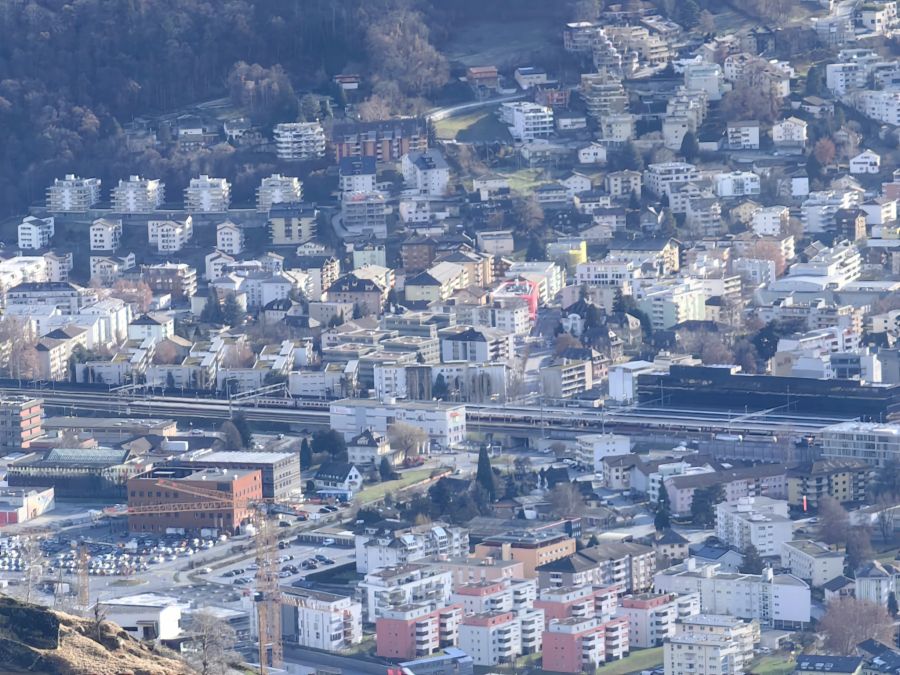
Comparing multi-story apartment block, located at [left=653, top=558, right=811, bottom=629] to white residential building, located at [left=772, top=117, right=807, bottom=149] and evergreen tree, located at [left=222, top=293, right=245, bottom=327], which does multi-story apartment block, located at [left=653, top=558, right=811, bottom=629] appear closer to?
evergreen tree, located at [left=222, top=293, right=245, bottom=327]

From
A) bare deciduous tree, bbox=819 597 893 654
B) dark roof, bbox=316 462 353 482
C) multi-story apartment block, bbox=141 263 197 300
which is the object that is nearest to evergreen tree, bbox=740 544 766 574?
bare deciduous tree, bbox=819 597 893 654

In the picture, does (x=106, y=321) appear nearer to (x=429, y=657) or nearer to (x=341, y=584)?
(x=341, y=584)

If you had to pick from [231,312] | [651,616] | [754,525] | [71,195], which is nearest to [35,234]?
[71,195]

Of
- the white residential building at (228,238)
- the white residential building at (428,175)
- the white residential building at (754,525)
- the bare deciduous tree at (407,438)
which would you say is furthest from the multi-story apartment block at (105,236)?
the white residential building at (754,525)

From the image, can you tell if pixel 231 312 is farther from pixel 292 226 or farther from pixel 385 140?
pixel 385 140

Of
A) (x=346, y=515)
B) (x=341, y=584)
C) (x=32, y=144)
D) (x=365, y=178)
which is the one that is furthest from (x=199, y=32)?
(x=341, y=584)

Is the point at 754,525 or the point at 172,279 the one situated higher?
the point at 172,279
